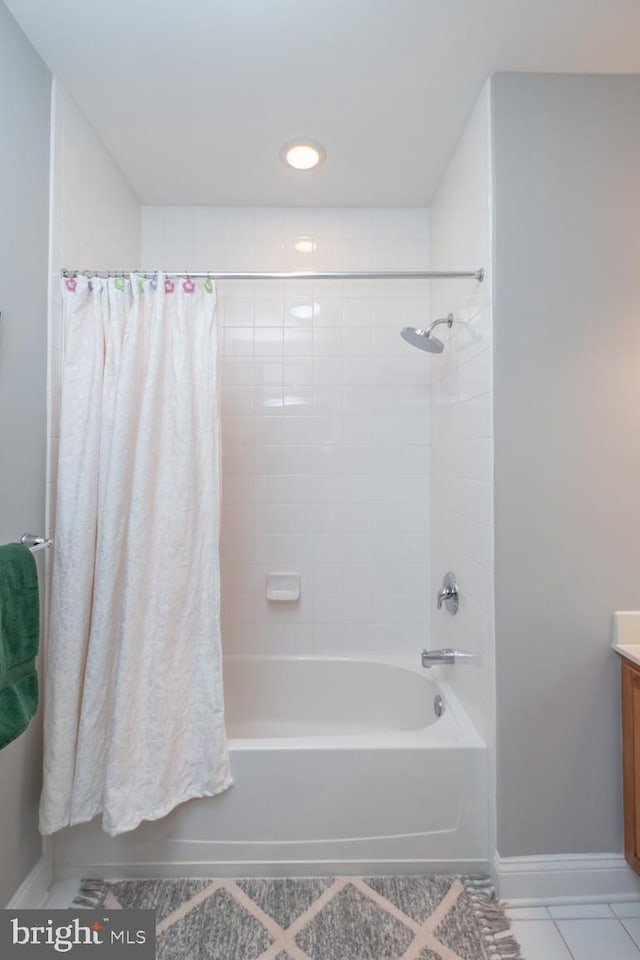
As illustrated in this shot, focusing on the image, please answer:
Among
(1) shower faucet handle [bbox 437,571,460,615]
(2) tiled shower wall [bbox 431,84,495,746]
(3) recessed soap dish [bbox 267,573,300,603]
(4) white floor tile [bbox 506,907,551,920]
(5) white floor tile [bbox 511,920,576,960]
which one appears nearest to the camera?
(5) white floor tile [bbox 511,920,576,960]

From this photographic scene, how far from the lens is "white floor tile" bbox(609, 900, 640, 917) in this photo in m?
1.37

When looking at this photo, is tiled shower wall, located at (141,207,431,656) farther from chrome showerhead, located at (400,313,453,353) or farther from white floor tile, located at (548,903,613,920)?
white floor tile, located at (548,903,613,920)

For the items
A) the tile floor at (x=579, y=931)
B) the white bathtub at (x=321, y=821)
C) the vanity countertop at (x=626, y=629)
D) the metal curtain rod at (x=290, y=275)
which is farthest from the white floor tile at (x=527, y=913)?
the metal curtain rod at (x=290, y=275)

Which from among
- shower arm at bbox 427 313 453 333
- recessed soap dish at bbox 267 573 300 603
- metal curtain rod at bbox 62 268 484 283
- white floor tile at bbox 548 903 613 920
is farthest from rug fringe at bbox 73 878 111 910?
shower arm at bbox 427 313 453 333

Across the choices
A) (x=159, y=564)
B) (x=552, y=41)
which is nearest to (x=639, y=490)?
(x=552, y=41)

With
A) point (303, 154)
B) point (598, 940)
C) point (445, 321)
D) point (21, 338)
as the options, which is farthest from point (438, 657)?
point (303, 154)

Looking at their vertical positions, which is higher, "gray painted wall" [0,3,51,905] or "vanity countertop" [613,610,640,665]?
"gray painted wall" [0,3,51,905]

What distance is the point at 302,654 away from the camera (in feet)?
7.20

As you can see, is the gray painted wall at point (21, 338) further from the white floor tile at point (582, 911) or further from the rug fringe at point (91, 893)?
the white floor tile at point (582, 911)

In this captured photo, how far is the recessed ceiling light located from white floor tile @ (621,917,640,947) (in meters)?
2.81

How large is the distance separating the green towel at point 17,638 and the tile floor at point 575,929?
29.4 inches

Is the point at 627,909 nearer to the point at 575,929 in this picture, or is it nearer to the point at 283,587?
the point at 575,929

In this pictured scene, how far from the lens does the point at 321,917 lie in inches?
52.9

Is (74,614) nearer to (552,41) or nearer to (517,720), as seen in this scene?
(517,720)
